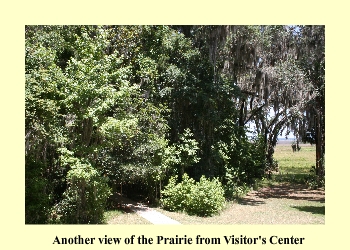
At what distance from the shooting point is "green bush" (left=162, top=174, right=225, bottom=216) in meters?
11.2

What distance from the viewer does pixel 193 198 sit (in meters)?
11.2

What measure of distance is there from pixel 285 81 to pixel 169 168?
22.3ft

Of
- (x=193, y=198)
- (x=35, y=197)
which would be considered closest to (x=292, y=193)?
(x=193, y=198)

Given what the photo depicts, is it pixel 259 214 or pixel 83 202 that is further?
pixel 259 214

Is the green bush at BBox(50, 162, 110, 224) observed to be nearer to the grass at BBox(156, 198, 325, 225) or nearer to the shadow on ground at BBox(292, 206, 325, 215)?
the grass at BBox(156, 198, 325, 225)

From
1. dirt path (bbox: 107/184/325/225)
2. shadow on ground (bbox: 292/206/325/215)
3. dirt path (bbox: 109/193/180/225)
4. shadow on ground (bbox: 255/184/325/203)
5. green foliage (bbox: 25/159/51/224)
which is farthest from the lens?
shadow on ground (bbox: 255/184/325/203)

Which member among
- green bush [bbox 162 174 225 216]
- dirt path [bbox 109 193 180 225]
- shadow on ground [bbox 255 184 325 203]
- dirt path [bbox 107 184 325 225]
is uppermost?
green bush [bbox 162 174 225 216]

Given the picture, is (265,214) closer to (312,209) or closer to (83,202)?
(312,209)

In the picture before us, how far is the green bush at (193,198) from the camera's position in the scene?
1123 centimetres

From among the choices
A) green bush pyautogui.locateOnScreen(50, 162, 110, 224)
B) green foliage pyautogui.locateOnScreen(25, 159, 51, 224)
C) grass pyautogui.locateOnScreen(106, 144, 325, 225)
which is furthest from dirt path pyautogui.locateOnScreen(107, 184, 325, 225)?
green foliage pyautogui.locateOnScreen(25, 159, 51, 224)

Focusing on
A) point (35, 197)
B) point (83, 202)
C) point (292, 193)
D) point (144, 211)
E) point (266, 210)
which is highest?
point (35, 197)

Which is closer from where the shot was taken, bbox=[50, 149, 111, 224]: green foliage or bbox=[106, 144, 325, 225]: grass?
bbox=[50, 149, 111, 224]: green foliage

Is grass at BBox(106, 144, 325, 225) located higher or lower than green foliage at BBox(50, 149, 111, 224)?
lower

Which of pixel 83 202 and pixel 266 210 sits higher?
pixel 83 202
